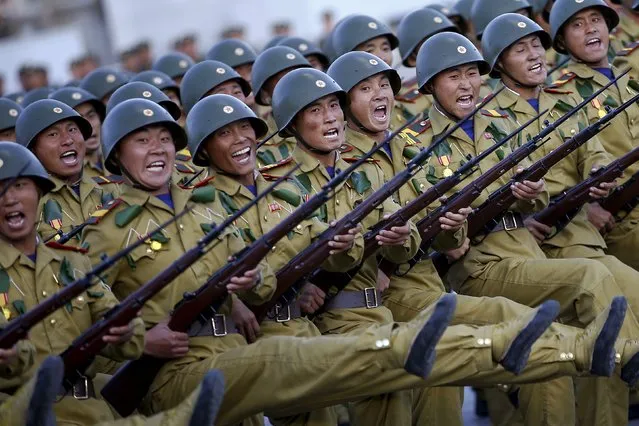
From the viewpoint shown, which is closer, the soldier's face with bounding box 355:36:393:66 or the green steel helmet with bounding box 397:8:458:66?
the soldier's face with bounding box 355:36:393:66

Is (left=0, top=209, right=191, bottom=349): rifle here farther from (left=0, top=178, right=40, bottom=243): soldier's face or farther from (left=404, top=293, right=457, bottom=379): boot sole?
(left=404, top=293, right=457, bottom=379): boot sole

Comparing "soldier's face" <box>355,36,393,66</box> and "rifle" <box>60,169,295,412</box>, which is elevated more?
"soldier's face" <box>355,36,393,66</box>

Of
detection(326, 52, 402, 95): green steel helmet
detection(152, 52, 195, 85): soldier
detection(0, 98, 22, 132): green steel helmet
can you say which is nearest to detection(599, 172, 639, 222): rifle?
detection(326, 52, 402, 95): green steel helmet

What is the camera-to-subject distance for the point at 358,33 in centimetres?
1312

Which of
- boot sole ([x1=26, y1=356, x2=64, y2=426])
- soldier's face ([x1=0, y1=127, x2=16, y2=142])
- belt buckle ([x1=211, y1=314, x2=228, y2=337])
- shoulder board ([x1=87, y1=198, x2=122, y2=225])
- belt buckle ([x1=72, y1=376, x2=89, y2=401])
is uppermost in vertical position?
shoulder board ([x1=87, y1=198, x2=122, y2=225])

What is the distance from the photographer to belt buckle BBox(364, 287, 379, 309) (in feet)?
31.6

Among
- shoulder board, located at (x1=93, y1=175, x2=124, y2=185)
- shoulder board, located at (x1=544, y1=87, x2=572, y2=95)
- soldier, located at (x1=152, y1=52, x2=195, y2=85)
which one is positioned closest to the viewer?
shoulder board, located at (x1=93, y1=175, x2=124, y2=185)

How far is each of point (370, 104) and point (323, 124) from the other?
568 mm

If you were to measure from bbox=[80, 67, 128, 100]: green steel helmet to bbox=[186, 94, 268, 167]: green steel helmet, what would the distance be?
12.3ft

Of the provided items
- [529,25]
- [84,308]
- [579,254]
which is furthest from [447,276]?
[84,308]

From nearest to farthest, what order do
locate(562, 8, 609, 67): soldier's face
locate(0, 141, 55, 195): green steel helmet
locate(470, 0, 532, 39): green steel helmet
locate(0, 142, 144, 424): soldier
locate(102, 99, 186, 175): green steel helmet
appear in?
locate(0, 142, 144, 424): soldier
locate(0, 141, 55, 195): green steel helmet
locate(102, 99, 186, 175): green steel helmet
locate(562, 8, 609, 67): soldier's face
locate(470, 0, 532, 39): green steel helmet

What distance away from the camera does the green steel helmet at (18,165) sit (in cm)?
862

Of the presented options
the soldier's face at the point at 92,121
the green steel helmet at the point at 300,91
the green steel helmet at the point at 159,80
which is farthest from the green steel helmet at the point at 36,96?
the green steel helmet at the point at 300,91

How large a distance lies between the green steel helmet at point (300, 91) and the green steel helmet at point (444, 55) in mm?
845
